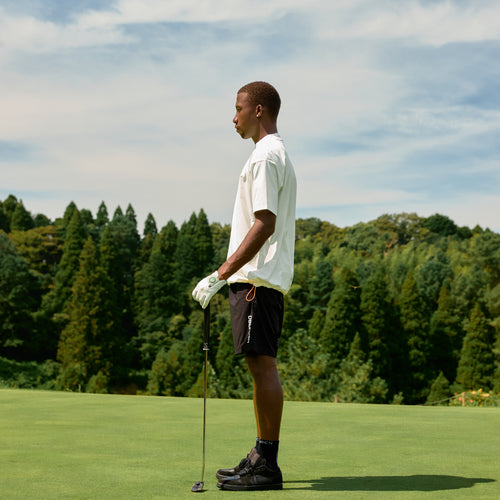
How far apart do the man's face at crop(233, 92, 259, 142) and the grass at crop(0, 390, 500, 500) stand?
5.94 ft

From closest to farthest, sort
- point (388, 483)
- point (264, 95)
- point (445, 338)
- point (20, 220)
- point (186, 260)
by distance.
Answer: point (388, 483) → point (264, 95) → point (445, 338) → point (186, 260) → point (20, 220)

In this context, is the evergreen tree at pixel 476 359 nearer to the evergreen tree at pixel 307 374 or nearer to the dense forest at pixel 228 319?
the dense forest at pixel 228 319

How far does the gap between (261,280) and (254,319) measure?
20 centimetres

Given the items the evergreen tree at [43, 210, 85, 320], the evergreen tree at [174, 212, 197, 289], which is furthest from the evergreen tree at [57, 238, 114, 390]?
the evergreen tree at [174, 212, 197, 289]

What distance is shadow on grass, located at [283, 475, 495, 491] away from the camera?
348 cm

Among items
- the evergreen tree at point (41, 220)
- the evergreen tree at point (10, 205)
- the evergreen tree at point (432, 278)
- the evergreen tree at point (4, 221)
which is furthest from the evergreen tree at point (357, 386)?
the evergreen tree at point (10, 205)

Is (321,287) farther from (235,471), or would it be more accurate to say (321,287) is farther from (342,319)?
(235,471)

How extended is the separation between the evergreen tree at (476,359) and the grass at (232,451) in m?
45.1

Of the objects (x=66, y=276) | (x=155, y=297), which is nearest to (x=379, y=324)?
(x=155, y=297)

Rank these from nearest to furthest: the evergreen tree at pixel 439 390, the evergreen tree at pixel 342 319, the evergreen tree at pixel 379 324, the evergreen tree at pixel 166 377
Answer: the evergreen tree at pixel 439 390
the evergreen tree at pixel 342 319
the evergreen tree at pixel 379 324
the evergreen tree at pixel 166 377

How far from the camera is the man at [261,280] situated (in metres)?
3.65

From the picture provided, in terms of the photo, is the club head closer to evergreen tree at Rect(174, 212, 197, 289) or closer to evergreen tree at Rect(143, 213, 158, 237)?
evergreen tree at Rect(174, 212, 197, 289)

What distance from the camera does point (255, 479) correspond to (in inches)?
140

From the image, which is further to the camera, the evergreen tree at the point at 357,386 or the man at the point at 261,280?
the evergreen tree at the point at 357,386
